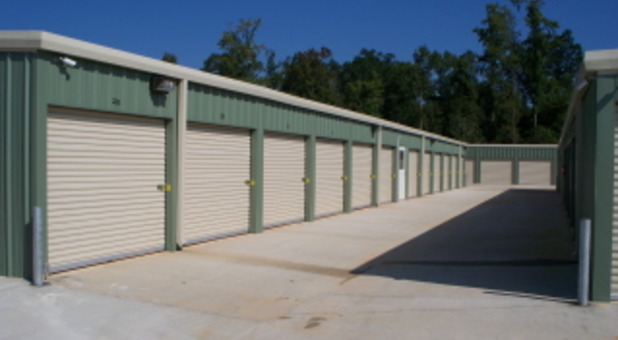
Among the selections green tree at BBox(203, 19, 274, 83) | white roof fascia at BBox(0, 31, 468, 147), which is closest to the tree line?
green tree at BBox(203, 19, 274, 83)

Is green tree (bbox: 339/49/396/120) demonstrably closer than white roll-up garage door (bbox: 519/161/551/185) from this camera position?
No

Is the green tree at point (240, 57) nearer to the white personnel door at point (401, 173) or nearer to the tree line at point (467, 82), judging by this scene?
the tree line at point (467, 82)

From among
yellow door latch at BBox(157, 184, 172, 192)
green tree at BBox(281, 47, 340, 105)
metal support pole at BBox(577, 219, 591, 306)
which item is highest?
green tree at BBox(281, 47, 340, 105)

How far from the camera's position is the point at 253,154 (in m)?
13.4

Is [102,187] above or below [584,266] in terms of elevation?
above

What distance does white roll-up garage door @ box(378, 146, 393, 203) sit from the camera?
22859 mm

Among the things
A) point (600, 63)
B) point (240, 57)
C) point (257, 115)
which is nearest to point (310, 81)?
point (240, 57)

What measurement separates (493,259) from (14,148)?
7.65 meters

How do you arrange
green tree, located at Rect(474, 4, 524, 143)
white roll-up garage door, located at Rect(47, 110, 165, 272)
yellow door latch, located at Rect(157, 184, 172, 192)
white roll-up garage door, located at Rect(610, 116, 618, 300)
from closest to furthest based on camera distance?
1. white roll-up garage door, located at Rect(610, 116, 618, 300)
2. white roll-up garage door, located at Rect(47, 110, 165, 272)
3. yellow door latch, located at Rect(157, 184, 172, 192)
4. green tree, located at Rect(474, 4, 524, 143)

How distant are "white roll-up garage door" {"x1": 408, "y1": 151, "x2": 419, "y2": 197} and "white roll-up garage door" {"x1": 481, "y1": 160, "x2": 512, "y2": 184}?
19.0 metres

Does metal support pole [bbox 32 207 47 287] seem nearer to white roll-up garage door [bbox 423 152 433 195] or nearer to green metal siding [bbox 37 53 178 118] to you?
green metal siding [bbox 37 53 178 118]

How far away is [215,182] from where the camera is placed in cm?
1209

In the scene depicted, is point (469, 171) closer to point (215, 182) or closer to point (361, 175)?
point (361, 175)

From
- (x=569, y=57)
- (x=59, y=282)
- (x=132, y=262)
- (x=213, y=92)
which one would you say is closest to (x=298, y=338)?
(x=59, y=282)
